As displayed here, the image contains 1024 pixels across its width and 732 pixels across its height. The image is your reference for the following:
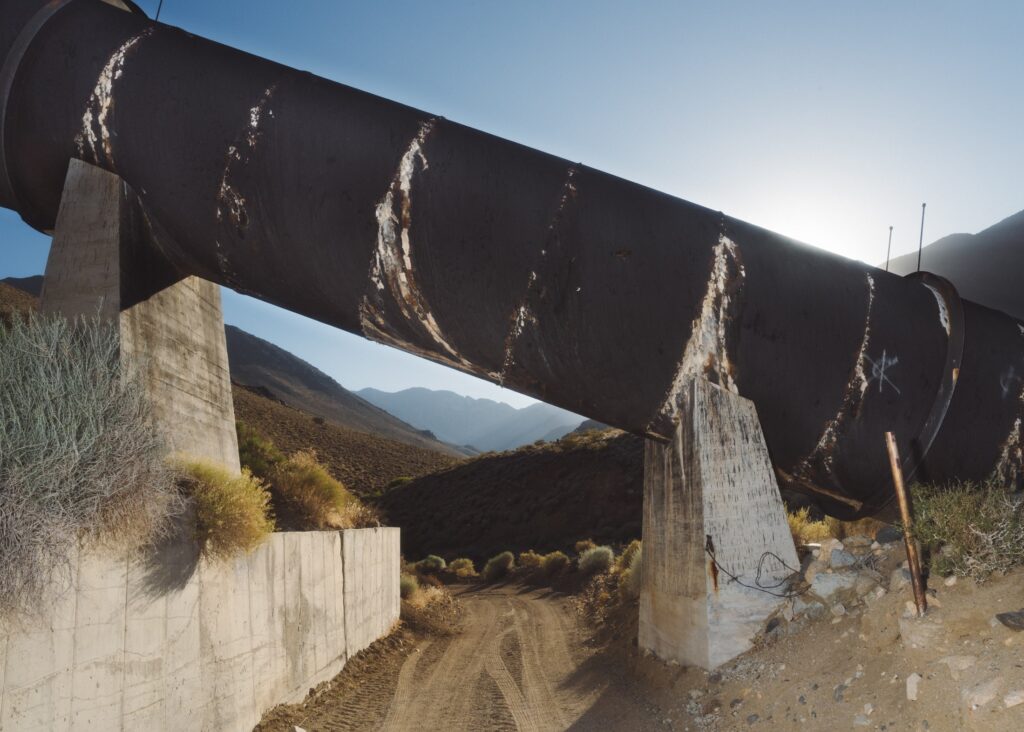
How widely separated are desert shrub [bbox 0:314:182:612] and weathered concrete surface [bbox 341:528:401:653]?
480cm

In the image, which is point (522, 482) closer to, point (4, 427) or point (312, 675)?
point (312, 675)

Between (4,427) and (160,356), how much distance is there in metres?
2.20

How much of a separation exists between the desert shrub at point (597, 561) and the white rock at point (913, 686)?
51.2 feet

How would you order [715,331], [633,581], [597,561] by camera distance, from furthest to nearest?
[597,561]
[633,581]
[715,331]

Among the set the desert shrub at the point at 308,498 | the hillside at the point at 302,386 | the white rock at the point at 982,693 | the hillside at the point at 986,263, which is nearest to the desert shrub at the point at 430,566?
the desert shrub at the point at 308,498

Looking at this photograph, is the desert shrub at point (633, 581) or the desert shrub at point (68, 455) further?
the desert shrub at point (633, 581)

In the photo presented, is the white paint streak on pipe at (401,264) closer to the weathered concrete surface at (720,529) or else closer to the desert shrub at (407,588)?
the weathered concrete surface at (720,529)

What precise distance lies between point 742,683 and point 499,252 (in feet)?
13.0

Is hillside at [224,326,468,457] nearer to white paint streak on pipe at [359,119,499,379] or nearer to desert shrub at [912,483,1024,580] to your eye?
white paint streak on pipe at [359,119,499,379]

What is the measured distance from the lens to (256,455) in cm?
1191

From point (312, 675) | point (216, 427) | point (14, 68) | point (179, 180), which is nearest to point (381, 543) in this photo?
point (312, 675)

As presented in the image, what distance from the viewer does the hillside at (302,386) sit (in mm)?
91375

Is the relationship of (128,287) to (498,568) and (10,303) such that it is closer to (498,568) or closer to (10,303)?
(10,303)

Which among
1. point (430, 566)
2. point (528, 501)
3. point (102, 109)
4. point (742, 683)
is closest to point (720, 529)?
point (742, 683)
